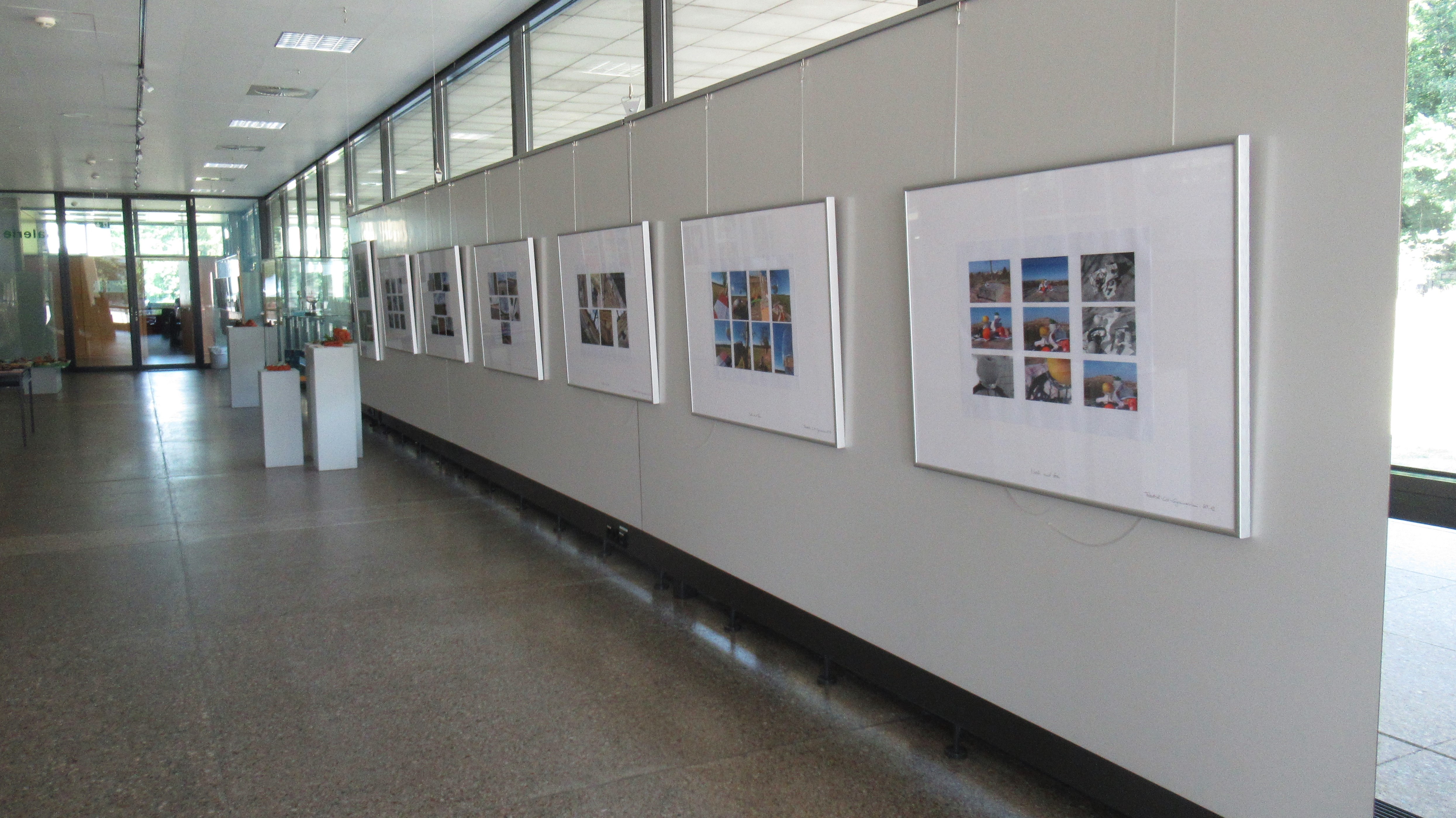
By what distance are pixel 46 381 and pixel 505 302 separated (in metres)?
15.6

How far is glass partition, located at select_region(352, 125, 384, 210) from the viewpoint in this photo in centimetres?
1398

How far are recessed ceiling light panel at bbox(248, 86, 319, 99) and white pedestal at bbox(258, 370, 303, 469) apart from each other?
3767 mm

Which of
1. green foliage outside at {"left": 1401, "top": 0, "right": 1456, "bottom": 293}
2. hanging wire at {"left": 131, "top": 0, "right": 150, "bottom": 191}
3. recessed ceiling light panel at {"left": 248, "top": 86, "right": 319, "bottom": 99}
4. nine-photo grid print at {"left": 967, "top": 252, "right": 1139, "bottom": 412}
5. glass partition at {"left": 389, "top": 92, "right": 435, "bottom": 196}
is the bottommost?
nine-photo grid print at {"left": 967, "top": 252, "right": 1139, "bottom": 412}

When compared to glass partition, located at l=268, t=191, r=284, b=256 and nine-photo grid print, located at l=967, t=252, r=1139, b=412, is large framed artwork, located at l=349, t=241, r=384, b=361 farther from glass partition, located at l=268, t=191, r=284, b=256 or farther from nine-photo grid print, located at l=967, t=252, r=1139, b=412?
glass partition, located at l=268, t=191, r=284, b=256

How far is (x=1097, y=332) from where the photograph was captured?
2.96m

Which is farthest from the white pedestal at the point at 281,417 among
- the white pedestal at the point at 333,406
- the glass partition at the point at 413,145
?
the glass partition at the point at 413,145

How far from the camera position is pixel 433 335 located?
10.2 metres

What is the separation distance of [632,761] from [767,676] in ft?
3.32

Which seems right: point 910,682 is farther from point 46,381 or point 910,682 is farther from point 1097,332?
point 46,381

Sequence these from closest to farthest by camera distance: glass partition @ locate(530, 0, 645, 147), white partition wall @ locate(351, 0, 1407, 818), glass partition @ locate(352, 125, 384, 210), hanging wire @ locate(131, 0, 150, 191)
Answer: white partition wall @ locate(351, 0, 1407, 818) < glass partition @ locate(530, 0, 645, 147) < hanging wire @ locate(131, 0, 150, 191) < glass partition @ locate(352, 125, 384, 210)

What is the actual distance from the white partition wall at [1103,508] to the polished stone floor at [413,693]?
1.44 ft

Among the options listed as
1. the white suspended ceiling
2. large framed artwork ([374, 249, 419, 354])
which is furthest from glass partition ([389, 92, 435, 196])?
large framed artwork ([374, 249, 419, 354])

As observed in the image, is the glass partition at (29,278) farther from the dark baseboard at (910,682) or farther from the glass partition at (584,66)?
the dark baseboard at (910,682)

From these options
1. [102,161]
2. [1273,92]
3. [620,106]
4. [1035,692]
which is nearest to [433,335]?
[620,106]
